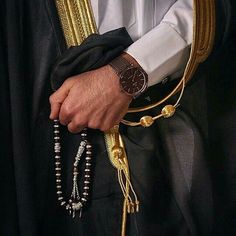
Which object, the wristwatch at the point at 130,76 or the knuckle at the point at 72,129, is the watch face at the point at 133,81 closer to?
the wristwatch at the point at 130,76

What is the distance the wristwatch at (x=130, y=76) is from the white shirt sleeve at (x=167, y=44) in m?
0.02

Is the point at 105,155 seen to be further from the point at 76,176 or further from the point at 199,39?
the point at 199,39

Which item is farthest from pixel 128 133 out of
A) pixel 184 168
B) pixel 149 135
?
pixel 184 168

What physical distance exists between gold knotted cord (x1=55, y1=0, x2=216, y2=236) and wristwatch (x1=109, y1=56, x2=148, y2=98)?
0.06 meters

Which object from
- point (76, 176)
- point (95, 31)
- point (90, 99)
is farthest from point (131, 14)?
point (76, 176)

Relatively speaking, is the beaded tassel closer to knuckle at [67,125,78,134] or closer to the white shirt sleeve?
knuckle at [67,125,78,134]

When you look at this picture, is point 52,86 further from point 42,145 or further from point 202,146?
point 202,146

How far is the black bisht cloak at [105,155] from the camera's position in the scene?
2.18 feet

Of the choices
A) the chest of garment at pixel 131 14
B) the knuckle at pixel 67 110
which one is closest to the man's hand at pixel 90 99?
the knuckle at pixel 67 110

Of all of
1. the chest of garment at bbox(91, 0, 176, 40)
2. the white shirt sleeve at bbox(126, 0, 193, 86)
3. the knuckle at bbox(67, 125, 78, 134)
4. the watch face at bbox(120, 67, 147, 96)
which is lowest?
the knuckle at bbox(67, 125, 78, 134)

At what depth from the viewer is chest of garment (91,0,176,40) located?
28.4 inches

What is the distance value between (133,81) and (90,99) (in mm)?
79

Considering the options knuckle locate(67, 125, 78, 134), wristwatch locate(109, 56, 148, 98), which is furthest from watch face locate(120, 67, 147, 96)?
knuckle locate(67, 125, 78, 134)

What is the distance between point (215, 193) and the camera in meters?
0.83
